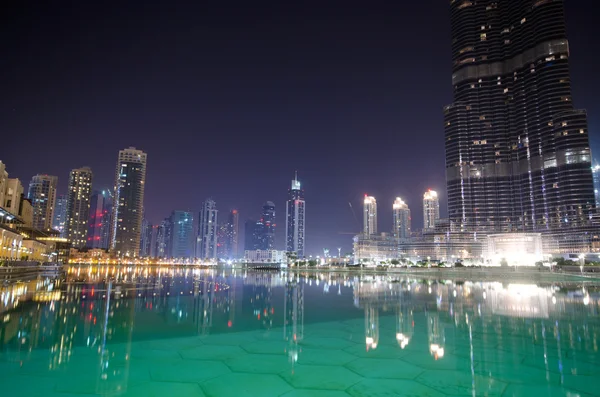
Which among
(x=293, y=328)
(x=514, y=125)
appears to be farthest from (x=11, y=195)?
(x=514, y=125)

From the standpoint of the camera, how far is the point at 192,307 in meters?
15.1

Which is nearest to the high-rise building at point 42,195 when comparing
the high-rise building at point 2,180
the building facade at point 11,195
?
the building facade at point 11,195

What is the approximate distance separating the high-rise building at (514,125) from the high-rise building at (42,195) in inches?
7559

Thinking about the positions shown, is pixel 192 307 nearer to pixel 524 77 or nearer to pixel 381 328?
pixel 381 328

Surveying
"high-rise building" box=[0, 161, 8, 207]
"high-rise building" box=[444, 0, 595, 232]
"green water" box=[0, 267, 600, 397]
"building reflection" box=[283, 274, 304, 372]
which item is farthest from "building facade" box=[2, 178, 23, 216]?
"high-rise building" box=[444, 0, 595, 232]

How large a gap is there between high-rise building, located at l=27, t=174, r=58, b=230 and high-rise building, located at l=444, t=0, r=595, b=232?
630 feet

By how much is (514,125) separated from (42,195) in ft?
734

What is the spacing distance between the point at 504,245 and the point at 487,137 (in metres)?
63.5

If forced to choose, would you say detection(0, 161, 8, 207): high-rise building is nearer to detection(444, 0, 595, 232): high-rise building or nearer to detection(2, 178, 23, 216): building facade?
detection(2, 178, 23, 216): building facade

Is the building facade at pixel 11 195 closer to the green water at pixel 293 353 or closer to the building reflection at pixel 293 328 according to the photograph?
the green water at pixel 293 353

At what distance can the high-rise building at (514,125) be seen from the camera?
128500 mm

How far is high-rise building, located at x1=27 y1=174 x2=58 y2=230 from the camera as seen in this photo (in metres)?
178

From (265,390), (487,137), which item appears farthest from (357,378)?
(487,137)

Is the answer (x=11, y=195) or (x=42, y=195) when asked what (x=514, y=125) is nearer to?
(x=11, y=195)
